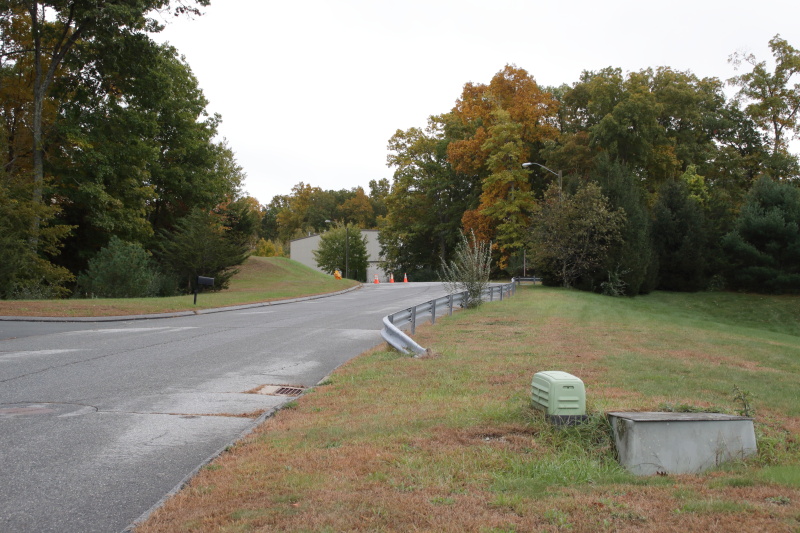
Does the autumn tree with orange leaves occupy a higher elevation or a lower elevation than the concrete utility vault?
higher

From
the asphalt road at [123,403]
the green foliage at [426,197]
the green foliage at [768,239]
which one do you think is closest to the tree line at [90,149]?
the asphalt road at [123,403]

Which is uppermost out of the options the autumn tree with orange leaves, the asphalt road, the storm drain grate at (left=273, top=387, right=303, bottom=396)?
the autumn tree with orange leaves

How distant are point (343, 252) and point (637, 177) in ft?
121

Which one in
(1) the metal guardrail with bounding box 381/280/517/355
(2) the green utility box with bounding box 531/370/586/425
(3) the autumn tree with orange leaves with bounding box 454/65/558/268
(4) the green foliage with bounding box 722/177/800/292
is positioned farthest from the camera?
(3) the autumn tree with orange leaves with bounding box 454/65/558/268

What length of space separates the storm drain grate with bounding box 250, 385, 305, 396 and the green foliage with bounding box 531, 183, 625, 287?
28663 millimetres

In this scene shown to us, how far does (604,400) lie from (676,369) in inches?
135

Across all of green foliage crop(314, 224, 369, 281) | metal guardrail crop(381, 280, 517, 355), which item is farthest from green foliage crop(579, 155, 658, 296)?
green foliage crop(314, 224, 369, 281)

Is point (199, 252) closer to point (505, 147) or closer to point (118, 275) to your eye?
point (118, 275)

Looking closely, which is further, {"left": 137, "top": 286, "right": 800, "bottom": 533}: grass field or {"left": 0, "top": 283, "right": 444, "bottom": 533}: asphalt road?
{"left": 0, "top": 283, "right": 444, "bottom": 533}: asphalt road

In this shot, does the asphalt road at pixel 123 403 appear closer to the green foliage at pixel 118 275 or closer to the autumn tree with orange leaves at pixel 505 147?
the green foliage at pixel 118 275

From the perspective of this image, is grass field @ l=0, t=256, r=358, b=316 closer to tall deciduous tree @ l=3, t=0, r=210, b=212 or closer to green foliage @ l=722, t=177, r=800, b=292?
tall deciduous tree @ l=3, t=0, r=210, b=212

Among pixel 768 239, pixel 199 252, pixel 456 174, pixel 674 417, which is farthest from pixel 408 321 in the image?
pixel 456 174

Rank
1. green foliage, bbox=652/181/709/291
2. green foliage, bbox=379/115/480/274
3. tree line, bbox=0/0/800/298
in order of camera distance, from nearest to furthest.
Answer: tree line, bbox=0/0/800/298, green foliage, bbox=652/181/709/291, green foliage, bbox=379/115/480/274

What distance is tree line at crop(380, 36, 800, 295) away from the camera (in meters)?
36.2
